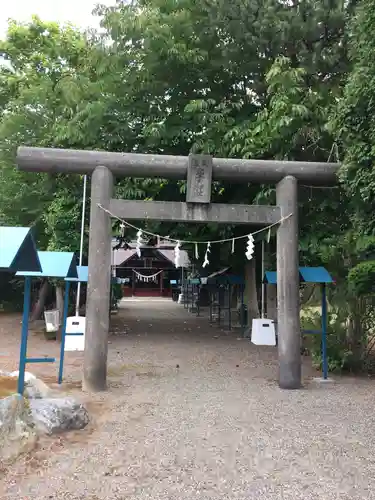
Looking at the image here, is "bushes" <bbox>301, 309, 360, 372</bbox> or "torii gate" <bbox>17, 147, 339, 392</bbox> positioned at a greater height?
"torii gate" <bbox>17, 147, 339, 392</bbox>

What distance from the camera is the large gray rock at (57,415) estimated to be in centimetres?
524

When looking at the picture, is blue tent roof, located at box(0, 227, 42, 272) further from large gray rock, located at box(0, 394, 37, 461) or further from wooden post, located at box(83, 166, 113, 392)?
wooden post, located at box(83, 166, 113, 392)

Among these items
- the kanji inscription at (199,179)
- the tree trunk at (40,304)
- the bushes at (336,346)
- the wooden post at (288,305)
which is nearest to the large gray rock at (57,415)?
the wooden post at (288,305)

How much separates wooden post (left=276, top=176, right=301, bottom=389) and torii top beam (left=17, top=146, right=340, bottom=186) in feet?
2.13

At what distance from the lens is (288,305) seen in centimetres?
786

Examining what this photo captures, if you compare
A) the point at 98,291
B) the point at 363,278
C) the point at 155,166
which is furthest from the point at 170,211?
the point at 363,278

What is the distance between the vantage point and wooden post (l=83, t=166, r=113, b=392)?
748cm

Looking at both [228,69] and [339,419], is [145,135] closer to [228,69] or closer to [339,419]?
[228,69]

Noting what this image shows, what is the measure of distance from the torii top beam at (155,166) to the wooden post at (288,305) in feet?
2.13

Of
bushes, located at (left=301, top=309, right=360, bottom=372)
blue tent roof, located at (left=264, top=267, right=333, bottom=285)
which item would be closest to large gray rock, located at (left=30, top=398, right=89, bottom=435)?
blue tent roof, located at (left=264, top=267, right=333, bottom=285)

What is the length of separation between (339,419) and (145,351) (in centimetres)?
650

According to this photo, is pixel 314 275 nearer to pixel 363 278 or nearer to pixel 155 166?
pixel 363 278

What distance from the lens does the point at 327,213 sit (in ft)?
34.6

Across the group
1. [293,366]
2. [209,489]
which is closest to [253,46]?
[293,366]
